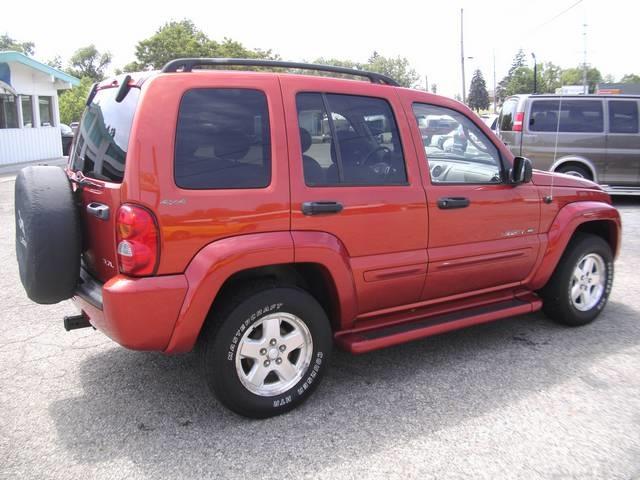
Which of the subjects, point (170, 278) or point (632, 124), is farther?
point (632, 124)

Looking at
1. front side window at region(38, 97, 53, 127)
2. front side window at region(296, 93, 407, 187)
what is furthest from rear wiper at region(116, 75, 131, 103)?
front side window at region(38, 97, 53, 127)

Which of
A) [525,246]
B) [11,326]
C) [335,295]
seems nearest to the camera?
[335,295]

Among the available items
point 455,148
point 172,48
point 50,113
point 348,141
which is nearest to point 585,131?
point 455,148

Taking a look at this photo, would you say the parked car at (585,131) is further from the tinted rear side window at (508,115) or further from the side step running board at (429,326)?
the side step running board at (429,326)

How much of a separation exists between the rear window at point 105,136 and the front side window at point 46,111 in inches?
854

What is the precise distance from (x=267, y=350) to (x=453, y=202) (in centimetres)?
158

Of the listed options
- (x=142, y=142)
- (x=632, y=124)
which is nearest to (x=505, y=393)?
(x=142, y=142)

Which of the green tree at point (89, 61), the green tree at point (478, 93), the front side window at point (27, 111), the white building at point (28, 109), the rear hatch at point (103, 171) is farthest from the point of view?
the green tree at point (478, 93)

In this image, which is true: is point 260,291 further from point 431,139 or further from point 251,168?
point 431,139

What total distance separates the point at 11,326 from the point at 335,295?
117 inches

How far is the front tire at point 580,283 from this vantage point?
4637 mm

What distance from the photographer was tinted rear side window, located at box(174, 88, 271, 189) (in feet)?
9.80

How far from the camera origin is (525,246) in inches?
169

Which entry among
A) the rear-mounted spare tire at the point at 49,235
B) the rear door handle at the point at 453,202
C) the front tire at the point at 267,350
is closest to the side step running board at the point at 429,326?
the front tire at the point at 267,350
